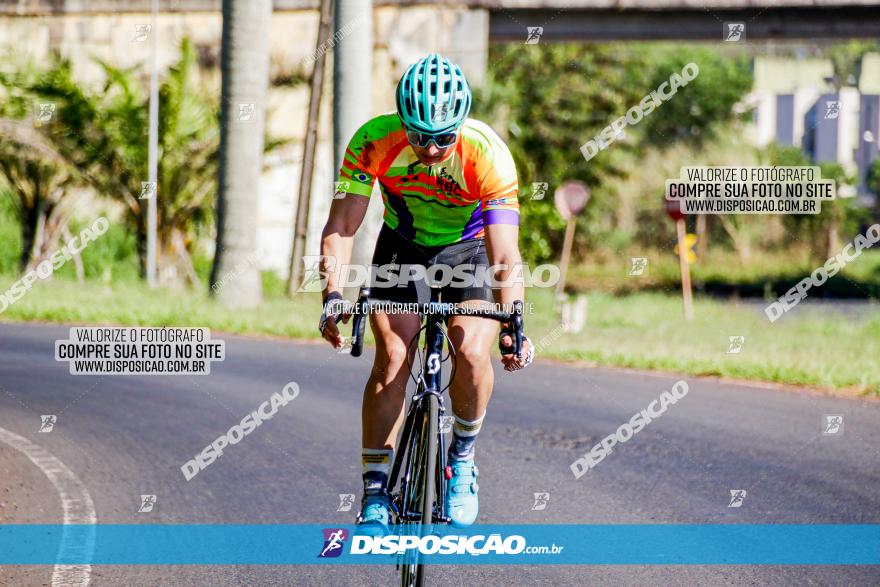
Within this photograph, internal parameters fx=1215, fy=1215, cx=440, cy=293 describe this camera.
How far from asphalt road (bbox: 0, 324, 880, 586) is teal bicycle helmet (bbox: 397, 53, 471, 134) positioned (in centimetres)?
215

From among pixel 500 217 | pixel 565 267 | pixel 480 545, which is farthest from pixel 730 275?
pixel 500 217

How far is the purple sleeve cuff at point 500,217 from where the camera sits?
508cm

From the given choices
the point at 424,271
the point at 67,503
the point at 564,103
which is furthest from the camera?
the point at 564,103

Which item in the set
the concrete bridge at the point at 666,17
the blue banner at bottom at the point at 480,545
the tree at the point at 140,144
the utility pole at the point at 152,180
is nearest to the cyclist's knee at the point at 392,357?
the blue banner at bottom at the point at 480,545

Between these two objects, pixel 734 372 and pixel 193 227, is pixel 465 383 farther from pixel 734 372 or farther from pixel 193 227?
pixel 193 227

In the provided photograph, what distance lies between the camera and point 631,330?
62.8 ft

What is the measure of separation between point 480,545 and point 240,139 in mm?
13346

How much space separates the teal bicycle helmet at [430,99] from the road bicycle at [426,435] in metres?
0.70

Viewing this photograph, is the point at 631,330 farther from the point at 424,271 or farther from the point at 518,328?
the point at 518,328

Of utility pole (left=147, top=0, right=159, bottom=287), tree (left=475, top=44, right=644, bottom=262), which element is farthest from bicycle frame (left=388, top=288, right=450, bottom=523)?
tree (left=475, top=44, right=644, bottom=262)

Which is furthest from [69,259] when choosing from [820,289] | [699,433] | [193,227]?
[820,289]

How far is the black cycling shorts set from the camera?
5.20 m

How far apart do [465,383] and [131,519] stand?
2431mm

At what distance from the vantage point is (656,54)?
65812 mm
